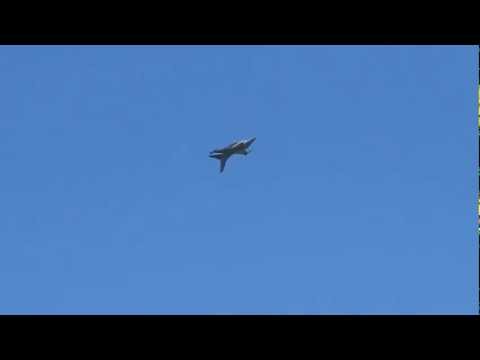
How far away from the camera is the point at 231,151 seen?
78375mm

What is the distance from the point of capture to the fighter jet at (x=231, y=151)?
3054 inches

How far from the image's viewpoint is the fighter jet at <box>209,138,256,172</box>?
7756cm
